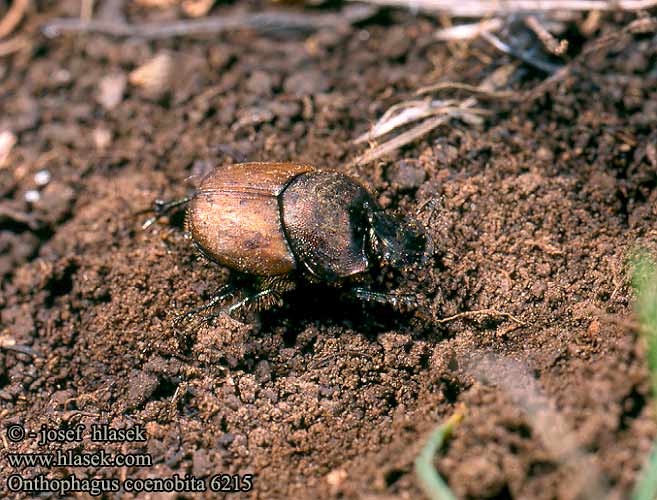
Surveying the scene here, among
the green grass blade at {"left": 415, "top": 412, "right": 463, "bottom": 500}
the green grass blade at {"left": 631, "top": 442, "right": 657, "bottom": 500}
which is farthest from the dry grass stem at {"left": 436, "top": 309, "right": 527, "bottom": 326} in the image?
the green grass blade at {"left": 631, "top": 442, "right": 657, "bottom": 500}

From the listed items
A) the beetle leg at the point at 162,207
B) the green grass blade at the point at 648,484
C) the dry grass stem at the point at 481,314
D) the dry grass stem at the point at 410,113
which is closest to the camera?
the green grass blade at the point at 648,484

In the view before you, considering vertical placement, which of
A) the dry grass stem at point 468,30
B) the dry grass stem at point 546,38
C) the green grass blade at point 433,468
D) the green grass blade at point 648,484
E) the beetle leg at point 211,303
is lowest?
the beetle leg at point 211,303

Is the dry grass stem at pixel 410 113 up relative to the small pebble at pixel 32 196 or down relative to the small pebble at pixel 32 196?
up

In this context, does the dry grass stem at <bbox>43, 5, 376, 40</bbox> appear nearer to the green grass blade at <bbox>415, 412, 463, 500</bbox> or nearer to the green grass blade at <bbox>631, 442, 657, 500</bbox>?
the green grass blade at <bbox>415, 412, 463, 500</bbox>

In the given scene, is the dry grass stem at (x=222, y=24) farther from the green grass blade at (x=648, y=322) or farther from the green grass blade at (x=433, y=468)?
the green grass blade at (x=433, y=468)

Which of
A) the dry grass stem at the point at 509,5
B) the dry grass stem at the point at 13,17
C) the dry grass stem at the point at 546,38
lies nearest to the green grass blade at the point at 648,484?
the dry grass stem at the point at 546,38

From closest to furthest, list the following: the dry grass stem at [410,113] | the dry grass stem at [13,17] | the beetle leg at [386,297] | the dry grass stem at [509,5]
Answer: the beetle leg at [386,297] < the dry grass stem at [410,113] < the dry grass stem at [509,5] < the dry grass stem at [13,17]

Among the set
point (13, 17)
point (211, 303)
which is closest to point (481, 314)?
point (211, 303)

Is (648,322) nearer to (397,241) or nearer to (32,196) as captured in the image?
(397,241)
